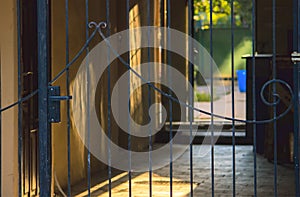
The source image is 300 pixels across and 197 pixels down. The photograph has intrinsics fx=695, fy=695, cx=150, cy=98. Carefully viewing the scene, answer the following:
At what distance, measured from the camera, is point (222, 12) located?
45.5 ft

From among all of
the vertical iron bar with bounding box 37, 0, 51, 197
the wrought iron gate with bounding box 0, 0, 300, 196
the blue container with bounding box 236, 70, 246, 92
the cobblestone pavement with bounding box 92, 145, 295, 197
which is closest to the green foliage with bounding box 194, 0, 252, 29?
Answer: the blue container with bounding box 236, 70, 246, 92

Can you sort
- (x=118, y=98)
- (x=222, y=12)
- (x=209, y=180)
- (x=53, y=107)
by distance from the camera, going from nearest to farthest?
(x=53, y=107)
(x=209, y=180)
(x=118, y=98)
(x=222, y=12)

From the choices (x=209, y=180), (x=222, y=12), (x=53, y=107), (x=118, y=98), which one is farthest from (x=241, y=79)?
(x=53, y=107)

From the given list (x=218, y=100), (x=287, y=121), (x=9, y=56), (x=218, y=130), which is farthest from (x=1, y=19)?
(x=218, y=100)

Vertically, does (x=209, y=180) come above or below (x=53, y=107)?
below

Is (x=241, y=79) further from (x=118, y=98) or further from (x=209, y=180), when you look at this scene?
(x=209, y=180)

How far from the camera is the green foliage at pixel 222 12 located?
47.0 feet

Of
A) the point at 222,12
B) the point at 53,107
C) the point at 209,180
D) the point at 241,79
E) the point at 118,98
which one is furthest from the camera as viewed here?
the point at 241,79

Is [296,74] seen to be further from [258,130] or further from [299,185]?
[258,130]

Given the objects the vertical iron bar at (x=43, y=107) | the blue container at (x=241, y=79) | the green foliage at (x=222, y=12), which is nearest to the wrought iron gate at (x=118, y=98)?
the vertical iron bar at (x=43, y=107)

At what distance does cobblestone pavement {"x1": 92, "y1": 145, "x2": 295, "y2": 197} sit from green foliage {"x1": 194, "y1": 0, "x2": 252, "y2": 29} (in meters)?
5.28

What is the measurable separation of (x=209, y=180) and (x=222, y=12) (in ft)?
23.0

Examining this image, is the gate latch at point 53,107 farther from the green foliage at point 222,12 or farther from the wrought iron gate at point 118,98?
the green foliage at point 222,12

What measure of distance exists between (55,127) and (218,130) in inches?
194
